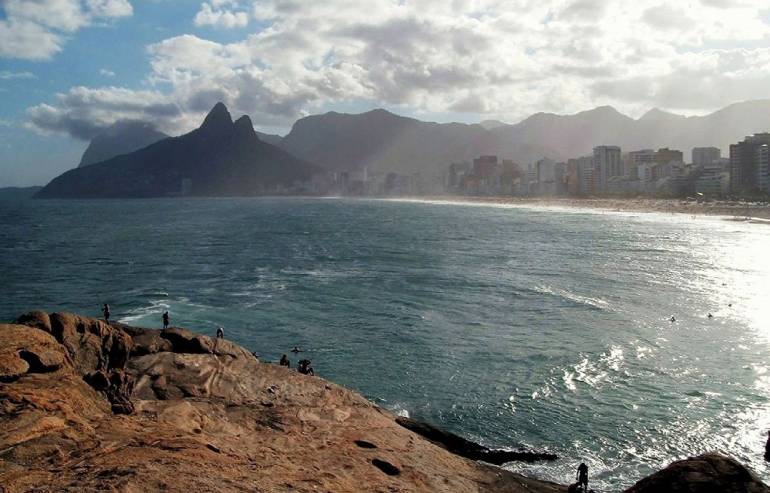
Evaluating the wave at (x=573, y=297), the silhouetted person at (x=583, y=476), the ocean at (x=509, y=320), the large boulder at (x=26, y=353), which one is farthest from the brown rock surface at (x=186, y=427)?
the wave at (x=573, y=297)

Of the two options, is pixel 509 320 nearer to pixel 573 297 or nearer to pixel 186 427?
pixel 573 297

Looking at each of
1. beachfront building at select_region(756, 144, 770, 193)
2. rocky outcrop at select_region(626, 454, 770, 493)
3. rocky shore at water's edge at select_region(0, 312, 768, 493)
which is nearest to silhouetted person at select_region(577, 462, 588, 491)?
rocky shore at water's edge at select_region(0, 312, 768, 493)

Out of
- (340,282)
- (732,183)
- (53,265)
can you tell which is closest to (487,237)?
(340,282)

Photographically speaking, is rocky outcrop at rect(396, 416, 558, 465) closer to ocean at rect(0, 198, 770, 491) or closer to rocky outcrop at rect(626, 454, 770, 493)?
→ ocean at rect(0, 198, 770, 491)

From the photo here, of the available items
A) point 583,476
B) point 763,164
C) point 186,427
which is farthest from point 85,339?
point 763,164

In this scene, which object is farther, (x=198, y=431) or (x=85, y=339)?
(x=85, y=339)
